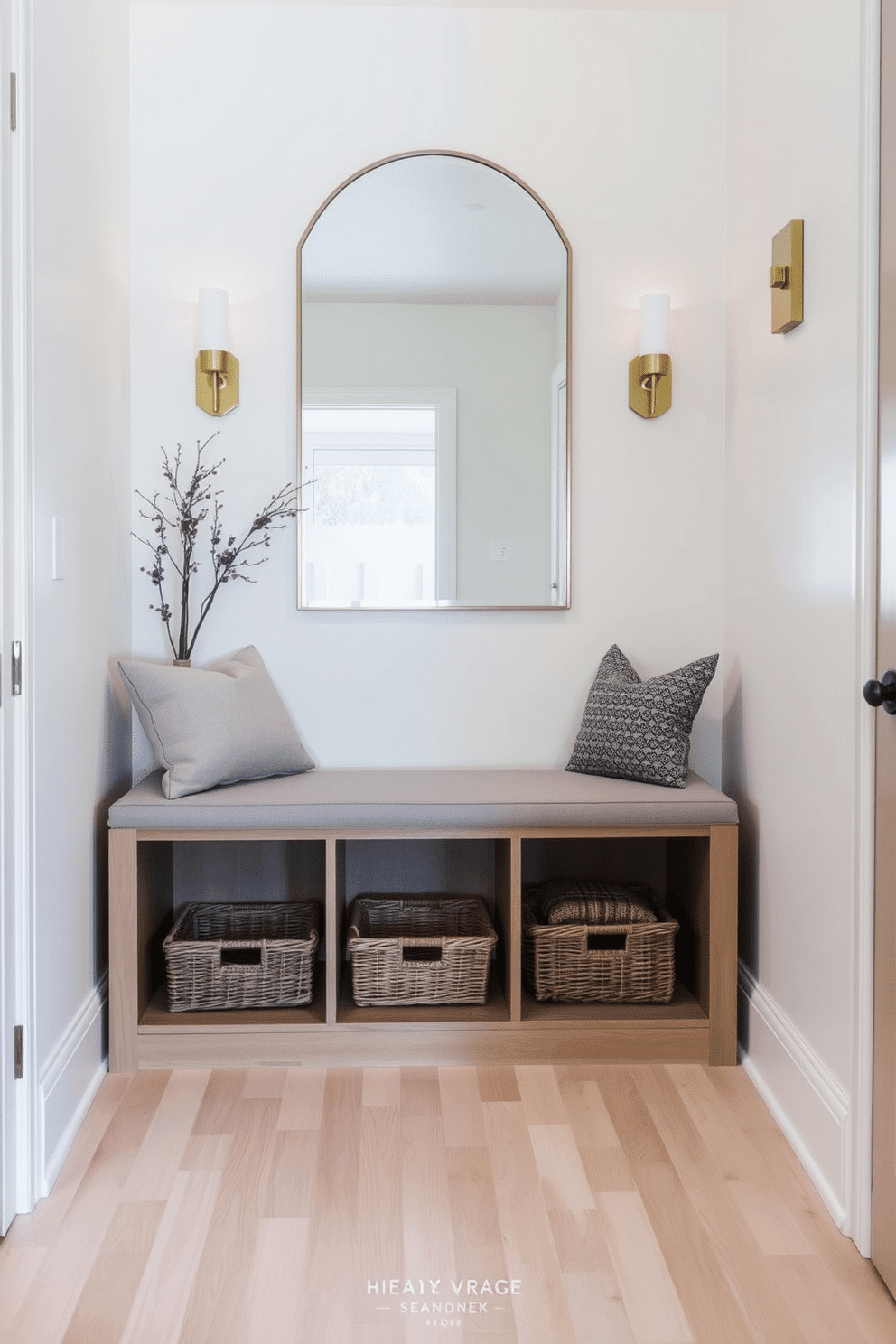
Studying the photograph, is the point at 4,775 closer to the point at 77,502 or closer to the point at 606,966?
the point at 77,502

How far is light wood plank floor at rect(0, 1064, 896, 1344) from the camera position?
1.52 metres

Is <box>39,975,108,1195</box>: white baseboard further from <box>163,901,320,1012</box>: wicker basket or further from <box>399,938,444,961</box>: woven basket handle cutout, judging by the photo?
<box>399,938,444,961</box>: woven basket handle cutout

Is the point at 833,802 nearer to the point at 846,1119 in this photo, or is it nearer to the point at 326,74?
the point at 846,1119

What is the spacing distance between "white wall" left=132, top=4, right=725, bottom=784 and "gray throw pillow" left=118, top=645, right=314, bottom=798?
11.0 inches

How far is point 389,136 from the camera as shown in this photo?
2674mm

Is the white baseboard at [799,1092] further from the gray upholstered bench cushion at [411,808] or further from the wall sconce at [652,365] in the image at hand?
the wall sconce at [652,365]

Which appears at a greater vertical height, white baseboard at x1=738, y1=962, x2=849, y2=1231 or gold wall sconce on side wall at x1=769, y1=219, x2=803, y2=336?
gold wall sconce on side wall at x1=769, y1=219, x2=803, y2=336

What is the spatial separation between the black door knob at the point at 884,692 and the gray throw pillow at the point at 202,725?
1.36 meters

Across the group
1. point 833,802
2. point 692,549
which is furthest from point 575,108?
point 833,802

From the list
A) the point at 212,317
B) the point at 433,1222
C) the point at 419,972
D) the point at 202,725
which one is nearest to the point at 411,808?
the point at 419,972

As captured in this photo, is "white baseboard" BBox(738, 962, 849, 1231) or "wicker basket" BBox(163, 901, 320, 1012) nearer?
"white baseboard" BBox(738, 962, 849, 1231)

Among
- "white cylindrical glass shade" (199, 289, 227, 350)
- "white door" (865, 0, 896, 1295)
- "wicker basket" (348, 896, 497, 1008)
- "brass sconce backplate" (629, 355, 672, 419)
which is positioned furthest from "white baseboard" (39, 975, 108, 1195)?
"brass sconce backplate" (629, 355, 672, 419)

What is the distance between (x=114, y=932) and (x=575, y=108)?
2.28 metres

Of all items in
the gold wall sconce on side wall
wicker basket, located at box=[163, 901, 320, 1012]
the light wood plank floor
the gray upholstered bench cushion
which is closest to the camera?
the light wood plank floor
